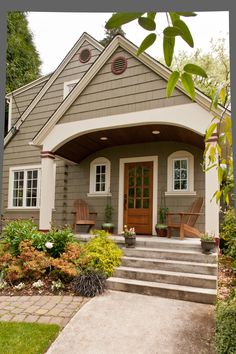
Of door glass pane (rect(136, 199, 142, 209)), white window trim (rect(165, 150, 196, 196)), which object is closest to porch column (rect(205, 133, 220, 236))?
white window trim (rect(165, 150, 196, 196))

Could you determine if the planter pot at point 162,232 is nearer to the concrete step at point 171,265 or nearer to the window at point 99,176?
the concrete step at point 171,265

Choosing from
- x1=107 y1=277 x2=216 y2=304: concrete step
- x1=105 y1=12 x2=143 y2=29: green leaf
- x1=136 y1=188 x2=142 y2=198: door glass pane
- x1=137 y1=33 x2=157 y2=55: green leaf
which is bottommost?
x1=107 y1=277 x2=216 y2=304: concrete step

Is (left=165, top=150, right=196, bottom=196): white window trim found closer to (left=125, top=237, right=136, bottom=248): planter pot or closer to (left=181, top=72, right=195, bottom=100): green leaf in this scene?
(left=125, top=237, right=136, bottom=248): planter pot

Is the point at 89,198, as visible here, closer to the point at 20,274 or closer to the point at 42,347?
the point at 20,274

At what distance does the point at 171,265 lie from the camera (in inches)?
163

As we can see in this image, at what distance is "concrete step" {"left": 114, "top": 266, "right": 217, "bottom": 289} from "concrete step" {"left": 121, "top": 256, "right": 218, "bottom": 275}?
3.5 inches

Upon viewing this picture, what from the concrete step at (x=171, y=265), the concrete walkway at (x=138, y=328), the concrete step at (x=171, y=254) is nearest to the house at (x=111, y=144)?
the concrete step at (x=171, y=254)

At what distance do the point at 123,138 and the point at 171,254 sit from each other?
2.78 meters

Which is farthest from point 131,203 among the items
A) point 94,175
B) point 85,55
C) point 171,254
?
point 85,55

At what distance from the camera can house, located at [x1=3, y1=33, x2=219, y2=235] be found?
16.4 feet

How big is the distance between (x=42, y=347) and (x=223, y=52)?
427 inches

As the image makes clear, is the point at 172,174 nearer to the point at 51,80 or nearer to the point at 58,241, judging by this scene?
the point at 58,241

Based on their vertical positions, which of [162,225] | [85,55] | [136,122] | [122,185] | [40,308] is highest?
[85,55]

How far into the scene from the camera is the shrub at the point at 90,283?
3.61 m
